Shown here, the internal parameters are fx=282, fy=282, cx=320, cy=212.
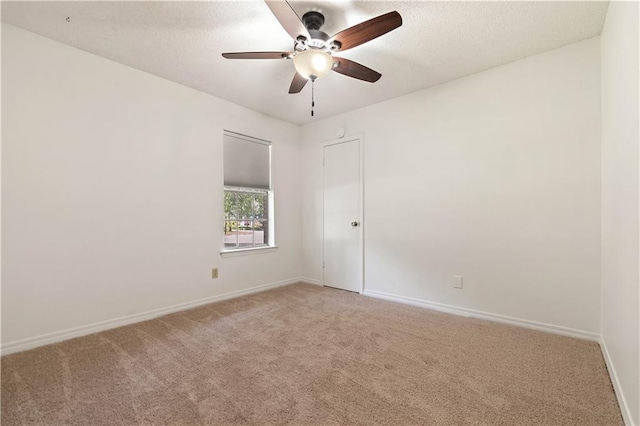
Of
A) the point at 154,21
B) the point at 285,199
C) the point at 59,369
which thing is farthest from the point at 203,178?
the point at 59,369

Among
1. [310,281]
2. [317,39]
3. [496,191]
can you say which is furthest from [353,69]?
[310,281]

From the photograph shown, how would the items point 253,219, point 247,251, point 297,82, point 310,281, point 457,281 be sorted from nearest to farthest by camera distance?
point 297,82, point 457,281, point 247,251, point 253,219, point 310,281

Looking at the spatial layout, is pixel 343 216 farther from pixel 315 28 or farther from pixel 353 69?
pixel 315 28

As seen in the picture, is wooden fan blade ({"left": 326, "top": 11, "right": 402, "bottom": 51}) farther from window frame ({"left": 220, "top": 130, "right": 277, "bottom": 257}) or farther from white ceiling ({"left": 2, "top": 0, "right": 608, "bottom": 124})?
window frame ({"left": 220, "top": 130, "right": 277, "bottom": 257})

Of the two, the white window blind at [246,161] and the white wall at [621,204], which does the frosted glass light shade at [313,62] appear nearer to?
the white wall at [621,204]

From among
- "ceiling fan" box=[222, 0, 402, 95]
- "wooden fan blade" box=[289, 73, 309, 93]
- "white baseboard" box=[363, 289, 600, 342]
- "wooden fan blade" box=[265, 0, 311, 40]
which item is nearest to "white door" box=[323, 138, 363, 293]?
→ "white baseboard" box=[363, 289, 600, 342]

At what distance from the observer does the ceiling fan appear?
172 cm

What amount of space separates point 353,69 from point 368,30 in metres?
0.47

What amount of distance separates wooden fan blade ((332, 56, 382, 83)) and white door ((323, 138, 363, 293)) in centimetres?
141

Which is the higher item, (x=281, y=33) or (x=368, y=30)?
(x=281, y=33)

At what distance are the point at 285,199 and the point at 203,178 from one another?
128 cm

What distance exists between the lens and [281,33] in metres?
2.21

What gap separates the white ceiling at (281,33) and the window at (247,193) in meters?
0.89

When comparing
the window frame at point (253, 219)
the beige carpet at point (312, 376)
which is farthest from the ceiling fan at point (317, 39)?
the beige carpet at point (312, 376)
